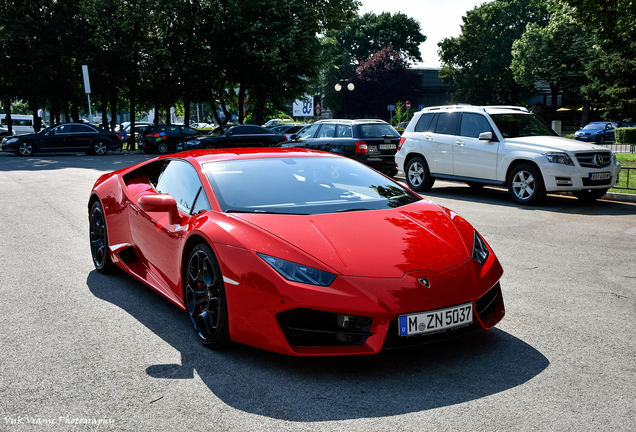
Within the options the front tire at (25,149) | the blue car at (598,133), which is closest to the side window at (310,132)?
the front tire at (25,149)

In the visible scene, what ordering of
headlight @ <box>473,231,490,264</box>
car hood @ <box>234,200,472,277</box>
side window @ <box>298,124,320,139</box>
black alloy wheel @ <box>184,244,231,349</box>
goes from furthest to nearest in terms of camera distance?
side window @ <box>298,124,320,139</box>, headlight @ <box>473,231,490,264</box>, black alloy wheel @ <box>184,244,231,349</box>, car hood @ <box>234,200,472,277</box>

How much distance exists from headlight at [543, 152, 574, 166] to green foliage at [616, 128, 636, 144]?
27446 mm

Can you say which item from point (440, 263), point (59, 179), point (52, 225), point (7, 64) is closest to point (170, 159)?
point (440, 263)

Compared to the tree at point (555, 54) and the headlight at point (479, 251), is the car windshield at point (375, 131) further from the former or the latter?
the tree at point (555, 54)

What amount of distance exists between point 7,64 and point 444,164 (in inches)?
1115

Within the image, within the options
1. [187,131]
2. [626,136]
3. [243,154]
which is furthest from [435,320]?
[626,136]

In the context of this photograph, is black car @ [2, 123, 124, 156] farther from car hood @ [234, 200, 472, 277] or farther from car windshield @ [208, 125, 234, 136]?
car hood @ [234, 200, 472, 277]

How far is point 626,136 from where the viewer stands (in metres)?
34.9

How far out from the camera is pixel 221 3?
33625 millimetres

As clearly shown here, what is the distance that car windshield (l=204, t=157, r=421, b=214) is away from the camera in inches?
164

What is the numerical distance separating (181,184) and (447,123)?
9.19 m

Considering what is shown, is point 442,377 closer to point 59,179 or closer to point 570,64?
point 59,179

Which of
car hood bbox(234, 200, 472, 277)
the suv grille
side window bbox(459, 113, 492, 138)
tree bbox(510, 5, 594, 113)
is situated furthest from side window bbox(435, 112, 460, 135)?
tree bbox(510, 5, 594, 113)

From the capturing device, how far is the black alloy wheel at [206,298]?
371cm
